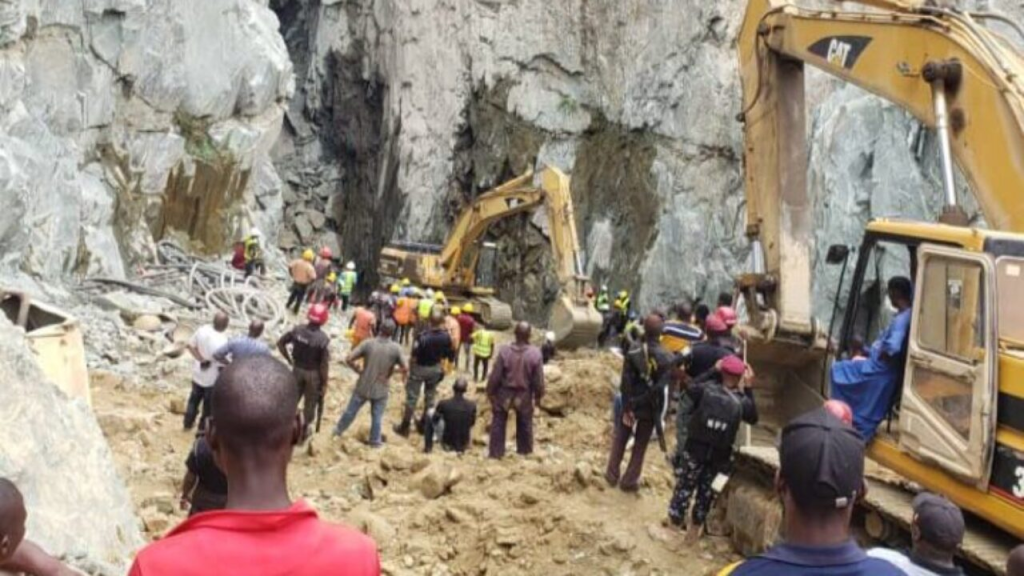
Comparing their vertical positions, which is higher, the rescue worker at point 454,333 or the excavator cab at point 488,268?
the excavator cab at point 488,268

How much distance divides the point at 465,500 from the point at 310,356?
261cm

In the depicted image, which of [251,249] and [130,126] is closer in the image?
[130,126]

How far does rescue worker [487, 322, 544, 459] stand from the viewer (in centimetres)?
959

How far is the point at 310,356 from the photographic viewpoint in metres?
9.63

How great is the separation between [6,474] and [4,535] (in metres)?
2.16

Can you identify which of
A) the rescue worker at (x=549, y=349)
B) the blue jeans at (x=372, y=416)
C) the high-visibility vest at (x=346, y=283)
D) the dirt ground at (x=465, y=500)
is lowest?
the dirt ground at (x=465, y=500)

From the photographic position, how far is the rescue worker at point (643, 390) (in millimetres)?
8109

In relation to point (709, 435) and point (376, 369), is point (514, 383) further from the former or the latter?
point (709, 435)

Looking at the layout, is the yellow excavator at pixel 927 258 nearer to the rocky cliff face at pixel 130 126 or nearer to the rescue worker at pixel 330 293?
the rocky cliff face at pixel 130 126

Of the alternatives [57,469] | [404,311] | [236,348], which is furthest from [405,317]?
[57,469]

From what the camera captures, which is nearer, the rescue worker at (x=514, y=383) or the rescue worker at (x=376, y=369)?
the rescue worker at (x=514, y=383)

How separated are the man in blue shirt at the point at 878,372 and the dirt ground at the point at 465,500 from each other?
165 cm

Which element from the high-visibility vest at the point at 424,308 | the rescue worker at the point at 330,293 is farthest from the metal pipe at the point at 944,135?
the rescue worker at the point at 330,293

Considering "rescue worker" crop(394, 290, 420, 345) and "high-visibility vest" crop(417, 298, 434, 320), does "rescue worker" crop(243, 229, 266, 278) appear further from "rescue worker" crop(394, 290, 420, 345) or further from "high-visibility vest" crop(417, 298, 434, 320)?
"high-visibility vest" crop(417, 298, 434, 320)
